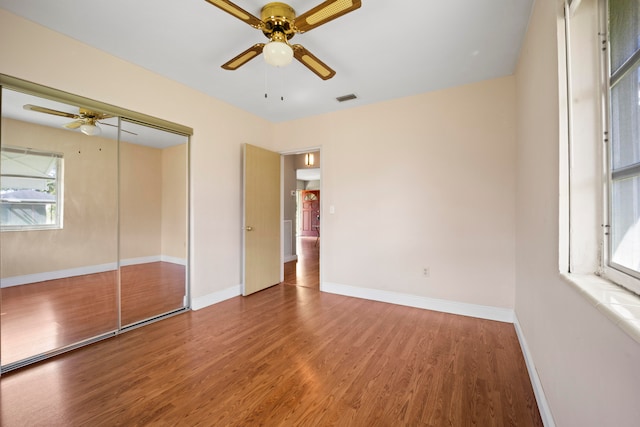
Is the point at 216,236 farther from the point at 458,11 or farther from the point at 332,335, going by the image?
the point at 458,11

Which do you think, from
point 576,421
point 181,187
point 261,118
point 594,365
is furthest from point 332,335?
point 261,118

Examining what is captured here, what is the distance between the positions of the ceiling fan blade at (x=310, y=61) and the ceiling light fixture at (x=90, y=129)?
2135 mm

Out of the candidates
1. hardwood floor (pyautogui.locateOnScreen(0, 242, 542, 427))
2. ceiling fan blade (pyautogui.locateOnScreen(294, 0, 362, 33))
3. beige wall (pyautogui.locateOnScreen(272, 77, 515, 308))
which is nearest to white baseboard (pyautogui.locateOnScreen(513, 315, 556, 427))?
hardwood floor (pyautogui.locateOnScreen(0, 242, 542, 427))

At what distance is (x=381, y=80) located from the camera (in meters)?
2.91

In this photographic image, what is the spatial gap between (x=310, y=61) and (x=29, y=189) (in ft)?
8.77

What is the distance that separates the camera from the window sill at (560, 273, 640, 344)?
Answer: 2.27ft

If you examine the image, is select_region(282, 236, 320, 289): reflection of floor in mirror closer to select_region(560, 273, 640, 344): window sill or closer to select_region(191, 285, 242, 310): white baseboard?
select_region(191, 285, 242, 310): white baseboard

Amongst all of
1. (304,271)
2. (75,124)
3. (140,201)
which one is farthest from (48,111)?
(304,271)

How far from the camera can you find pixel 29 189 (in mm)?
2191

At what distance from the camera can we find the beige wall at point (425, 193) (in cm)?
280

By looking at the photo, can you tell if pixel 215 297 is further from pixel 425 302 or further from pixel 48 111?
pixel 425 302

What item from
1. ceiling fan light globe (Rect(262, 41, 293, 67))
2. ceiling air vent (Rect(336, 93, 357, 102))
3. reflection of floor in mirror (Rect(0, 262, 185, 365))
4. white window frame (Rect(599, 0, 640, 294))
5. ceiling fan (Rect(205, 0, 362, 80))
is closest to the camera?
white window frame (Rect(599, 0, 640, 294))

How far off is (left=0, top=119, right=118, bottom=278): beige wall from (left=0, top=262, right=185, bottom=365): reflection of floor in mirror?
0.21m

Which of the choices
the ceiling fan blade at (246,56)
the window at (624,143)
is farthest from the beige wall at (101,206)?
the window at (624,143)
